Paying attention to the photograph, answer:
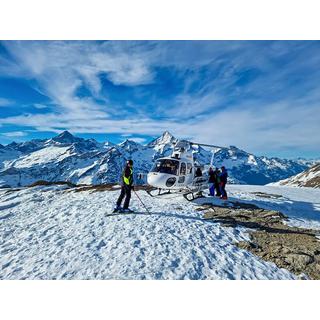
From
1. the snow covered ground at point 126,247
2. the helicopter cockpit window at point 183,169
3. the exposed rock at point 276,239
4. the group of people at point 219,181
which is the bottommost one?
the snow covered ground at point 126,247

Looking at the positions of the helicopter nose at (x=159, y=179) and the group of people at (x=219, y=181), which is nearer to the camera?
the helicopter nose at (x=159, y=179)

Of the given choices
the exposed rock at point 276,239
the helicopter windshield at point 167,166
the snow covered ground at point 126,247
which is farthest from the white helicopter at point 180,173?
the exposed rock at point 276,239

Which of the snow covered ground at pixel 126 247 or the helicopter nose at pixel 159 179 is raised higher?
the helicopter nose at pixel 159 179

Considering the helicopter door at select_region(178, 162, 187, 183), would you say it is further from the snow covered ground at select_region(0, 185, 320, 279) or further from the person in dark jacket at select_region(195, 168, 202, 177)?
the snow covered ground at select_region(0, 185, 320, 279)

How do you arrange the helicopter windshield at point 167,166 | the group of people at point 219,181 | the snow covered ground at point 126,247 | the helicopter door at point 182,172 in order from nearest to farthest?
the snow covered ground at point 126,247 < the helicopter windshield at point 167,166 < the helicopter door at point 182,172 < the group of people at point 219,181

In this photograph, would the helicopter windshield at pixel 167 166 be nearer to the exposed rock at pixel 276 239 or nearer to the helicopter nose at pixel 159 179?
the helicopter nose at pixel 159 179

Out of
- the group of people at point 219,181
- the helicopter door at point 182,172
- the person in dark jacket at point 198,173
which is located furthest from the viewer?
the person in dark jacket at point 198,173

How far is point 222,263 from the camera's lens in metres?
9.75

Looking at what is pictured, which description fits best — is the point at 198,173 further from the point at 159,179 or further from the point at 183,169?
the point at 159,179

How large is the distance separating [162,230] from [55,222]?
22.4 ft

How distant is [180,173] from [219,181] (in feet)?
13.3

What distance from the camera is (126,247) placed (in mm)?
10852

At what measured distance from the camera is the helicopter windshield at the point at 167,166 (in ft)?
64.2

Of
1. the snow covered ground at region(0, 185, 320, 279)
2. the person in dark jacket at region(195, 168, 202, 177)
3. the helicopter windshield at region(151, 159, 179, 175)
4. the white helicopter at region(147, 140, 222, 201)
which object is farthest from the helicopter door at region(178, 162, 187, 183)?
the snow covered ground at region(0, 185, 320, 279)
